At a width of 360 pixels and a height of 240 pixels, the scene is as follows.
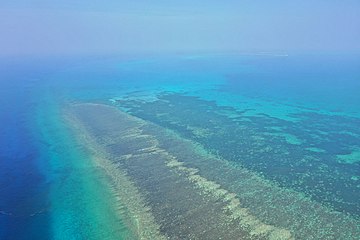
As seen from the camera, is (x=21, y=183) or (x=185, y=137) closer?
(x=21, y=183)

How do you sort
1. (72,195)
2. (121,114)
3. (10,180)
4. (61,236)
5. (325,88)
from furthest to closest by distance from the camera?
1. (325,88)
2. (121,114)
3. (10,180)
4. (72,195)
5. (61,236)

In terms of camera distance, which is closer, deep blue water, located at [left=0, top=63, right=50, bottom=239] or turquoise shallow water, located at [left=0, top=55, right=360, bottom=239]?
deep blue water, located at [left=0, top=63, right=50, bottom=239]

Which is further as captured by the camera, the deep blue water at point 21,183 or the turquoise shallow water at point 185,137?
the turquoise shallow water at point 185,137

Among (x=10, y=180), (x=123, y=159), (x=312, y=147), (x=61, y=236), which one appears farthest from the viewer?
(x=312, y=147)

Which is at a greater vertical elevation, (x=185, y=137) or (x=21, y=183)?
(x=185, y=137)

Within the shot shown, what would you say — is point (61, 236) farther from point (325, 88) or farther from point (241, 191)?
point (325, 88)

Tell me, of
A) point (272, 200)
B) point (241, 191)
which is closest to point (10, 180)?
point (241, 191)

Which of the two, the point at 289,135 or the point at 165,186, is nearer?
the point at 165,186

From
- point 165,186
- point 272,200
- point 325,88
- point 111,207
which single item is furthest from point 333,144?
point 325,88
